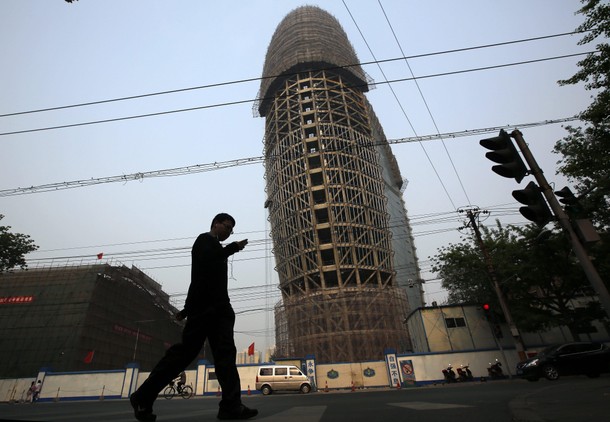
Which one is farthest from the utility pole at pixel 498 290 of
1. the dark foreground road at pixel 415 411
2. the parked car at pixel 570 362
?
the dark foreground road at pixel 415 411

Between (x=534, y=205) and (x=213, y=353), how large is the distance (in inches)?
175

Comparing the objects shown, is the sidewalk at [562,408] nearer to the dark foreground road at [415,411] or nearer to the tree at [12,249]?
the dark foreground road at [415,411]

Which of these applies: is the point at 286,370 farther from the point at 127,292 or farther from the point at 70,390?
the point at 127,292

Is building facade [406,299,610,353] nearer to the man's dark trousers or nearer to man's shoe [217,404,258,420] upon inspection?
man's shoe [217,404,258,420]

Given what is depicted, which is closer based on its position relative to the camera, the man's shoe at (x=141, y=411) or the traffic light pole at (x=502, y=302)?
the man's shoe at (x=141, y=411)

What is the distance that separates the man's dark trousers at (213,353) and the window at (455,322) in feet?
79.7

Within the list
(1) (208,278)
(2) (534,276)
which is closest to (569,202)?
(1) (208,278)

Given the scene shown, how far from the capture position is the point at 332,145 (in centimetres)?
4184

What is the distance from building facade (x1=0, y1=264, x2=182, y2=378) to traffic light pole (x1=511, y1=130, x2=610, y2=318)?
119ft

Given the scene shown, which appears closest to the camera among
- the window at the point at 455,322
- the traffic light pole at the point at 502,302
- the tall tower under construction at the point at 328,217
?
the traffic light pole at the point at 502,302

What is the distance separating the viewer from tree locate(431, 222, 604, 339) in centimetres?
1705

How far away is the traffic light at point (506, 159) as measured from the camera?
14.6ft

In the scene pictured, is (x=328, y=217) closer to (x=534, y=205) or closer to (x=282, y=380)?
(x=282, y=380)

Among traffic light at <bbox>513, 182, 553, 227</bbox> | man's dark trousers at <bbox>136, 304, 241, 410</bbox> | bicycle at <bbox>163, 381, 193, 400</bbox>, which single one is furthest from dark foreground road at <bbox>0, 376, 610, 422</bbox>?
bicycle at <bbox>163, 381, 193, 400</bbox>
